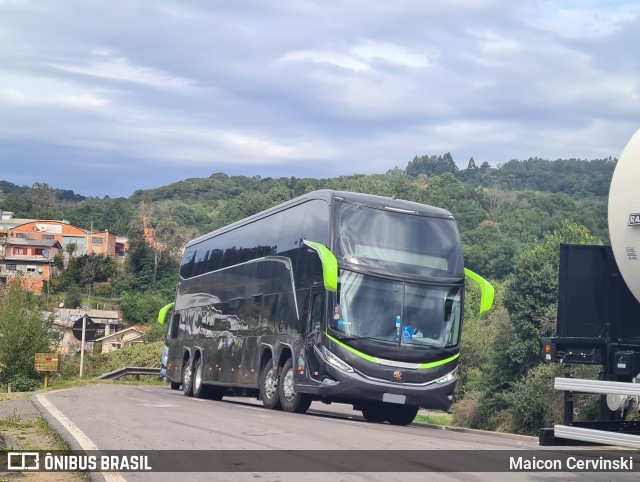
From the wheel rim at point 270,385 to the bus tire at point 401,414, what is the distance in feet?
8.34

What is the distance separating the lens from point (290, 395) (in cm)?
1948

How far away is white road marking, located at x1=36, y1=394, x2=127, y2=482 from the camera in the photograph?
856 centimetres

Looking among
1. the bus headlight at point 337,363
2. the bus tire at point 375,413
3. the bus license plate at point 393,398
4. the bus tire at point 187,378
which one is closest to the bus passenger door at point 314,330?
the bus headlight at point 337,363

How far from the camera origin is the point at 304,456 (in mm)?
10281

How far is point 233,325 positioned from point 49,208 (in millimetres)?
142831

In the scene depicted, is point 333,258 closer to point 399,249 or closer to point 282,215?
point 399,249

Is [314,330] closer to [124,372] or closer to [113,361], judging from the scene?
[124,372]

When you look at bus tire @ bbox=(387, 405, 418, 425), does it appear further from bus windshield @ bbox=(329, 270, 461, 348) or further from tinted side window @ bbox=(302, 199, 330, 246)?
tinted side window @ bbox=(302, 199, 330, 246)

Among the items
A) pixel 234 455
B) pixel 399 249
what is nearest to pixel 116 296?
pixel 399 249

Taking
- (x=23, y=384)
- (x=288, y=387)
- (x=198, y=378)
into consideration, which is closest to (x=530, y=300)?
(x=198, y=378)

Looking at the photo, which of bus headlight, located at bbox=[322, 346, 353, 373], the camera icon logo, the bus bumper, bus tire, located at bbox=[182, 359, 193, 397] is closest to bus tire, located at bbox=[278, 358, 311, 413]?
the bus bumper

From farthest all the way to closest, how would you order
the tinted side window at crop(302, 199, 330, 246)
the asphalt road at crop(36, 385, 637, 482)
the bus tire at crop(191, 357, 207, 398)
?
the bus tire at crop(191, 357, 207, 398) → the tinted side window at crop(302, 199, 330, 246) → the asphalt road at crop(36, 385, 637, 482)

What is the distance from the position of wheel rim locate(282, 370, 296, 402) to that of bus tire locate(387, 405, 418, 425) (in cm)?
234

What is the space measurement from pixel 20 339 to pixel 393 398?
97.1ft
